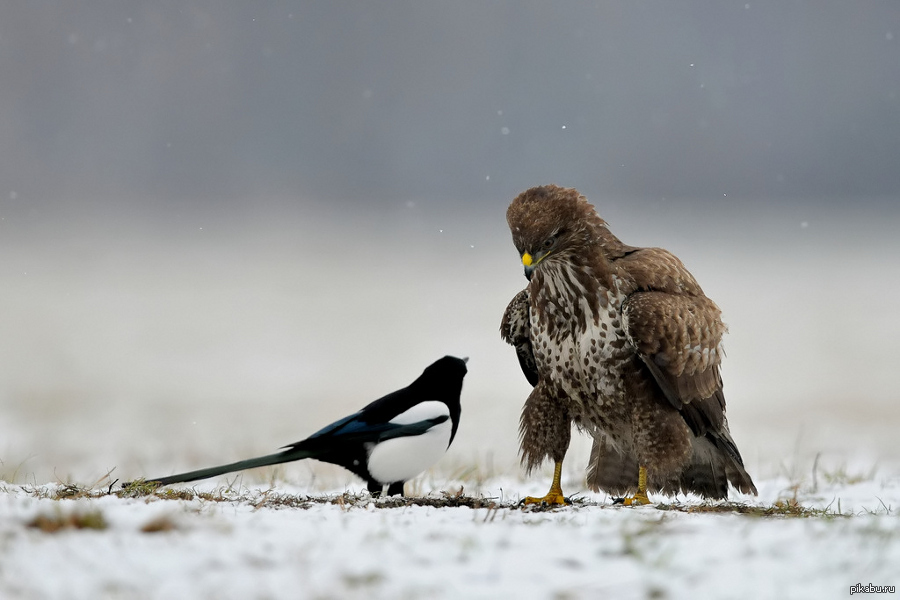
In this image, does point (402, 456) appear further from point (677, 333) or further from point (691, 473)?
point (691, 473)

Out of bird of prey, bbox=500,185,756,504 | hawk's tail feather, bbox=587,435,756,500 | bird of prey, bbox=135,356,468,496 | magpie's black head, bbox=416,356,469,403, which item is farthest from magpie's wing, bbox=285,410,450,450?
hawk's tail feather, bbox=587,435,756,500

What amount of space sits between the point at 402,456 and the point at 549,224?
5.53 ft

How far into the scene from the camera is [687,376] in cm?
552

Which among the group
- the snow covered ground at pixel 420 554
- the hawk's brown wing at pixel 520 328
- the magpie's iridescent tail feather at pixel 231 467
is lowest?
the snow covered ground at pixel 420 554

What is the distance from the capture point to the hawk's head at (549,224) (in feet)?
17.7

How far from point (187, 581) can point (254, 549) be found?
313 millimetres

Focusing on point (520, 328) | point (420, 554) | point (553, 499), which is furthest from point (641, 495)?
point (420, 554)

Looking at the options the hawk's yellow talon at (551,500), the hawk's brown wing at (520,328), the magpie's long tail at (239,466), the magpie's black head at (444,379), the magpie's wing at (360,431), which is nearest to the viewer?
the magpie's long tail at (239,466)

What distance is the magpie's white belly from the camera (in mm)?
5727

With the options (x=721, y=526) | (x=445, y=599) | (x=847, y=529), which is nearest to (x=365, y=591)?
(x=445, y=599)

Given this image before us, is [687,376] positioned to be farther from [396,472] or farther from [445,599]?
[445,599]

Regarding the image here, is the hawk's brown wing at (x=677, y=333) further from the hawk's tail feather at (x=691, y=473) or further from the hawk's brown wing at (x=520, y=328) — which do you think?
the hawk's brown wing at (x=520, y=328)

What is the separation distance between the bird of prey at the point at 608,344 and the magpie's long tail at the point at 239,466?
1.40 metres

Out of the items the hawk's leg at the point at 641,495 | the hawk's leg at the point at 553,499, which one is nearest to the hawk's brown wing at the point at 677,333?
the hawk's leg at the point at 641,495
